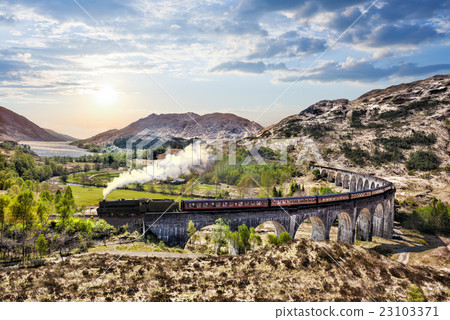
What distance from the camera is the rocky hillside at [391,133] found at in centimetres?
9856

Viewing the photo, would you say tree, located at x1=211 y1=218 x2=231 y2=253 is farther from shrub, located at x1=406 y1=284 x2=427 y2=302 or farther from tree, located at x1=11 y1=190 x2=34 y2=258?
tree, located at x1=11 y1=190 x2=34 y2=258

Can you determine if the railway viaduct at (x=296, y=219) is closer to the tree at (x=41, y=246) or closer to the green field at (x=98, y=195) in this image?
the tree at (x=41, y=246)

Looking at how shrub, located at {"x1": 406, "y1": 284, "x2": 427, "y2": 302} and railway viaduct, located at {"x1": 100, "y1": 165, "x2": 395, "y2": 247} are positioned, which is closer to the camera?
shrub, located at {"x1": 406, "y1": 284, "x2": 427, "y2": 302}

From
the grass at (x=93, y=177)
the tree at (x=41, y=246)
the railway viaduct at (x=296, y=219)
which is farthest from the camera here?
the grass at (x=93, y=177)

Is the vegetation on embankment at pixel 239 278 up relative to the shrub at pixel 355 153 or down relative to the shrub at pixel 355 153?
down

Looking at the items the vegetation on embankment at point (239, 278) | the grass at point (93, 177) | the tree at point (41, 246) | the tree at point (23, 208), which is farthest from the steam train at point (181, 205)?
the grass at point (93, 177)

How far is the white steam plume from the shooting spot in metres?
38.9

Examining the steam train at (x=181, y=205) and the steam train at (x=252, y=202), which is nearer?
the steam train at (x=252, y=202)

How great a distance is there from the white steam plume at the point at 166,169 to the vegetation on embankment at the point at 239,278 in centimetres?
1557

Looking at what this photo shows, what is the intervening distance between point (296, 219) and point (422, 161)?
87550mm

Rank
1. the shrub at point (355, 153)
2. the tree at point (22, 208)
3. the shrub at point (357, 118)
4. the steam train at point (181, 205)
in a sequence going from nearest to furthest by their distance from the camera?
the tree at point (22, 208) < the steam train at point (181, 205) < the shrub at point (355, 153) < the shrub at point (357, 118)

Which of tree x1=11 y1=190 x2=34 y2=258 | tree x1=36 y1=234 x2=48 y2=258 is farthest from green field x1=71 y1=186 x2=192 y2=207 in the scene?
tree x1=36 y1=234 x2=48 y2=258

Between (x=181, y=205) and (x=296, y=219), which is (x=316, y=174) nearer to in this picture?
(x=296, y=219)

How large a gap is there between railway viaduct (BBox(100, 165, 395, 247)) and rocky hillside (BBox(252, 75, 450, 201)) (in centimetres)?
3412
